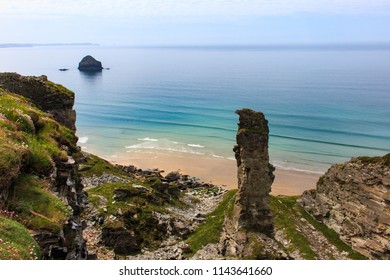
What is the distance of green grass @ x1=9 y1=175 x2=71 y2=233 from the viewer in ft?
50.7

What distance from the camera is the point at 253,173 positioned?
131ft

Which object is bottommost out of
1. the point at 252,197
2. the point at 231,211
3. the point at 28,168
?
the point at 231,211

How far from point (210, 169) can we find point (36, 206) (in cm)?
7363

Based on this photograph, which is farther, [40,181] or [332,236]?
[332,236]

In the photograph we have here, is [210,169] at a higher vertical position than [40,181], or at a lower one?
lower

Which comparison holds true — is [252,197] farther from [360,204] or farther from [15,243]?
[15,243]

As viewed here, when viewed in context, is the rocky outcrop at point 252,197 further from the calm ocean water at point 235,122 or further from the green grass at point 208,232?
the calm ocean water at point 235,122

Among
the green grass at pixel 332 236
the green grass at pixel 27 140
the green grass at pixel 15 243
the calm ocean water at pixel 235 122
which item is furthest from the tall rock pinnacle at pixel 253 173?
the calm ocean water at pixel 235 122

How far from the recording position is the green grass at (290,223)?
4273cm

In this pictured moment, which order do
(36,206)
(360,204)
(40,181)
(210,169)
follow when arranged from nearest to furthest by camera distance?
(36,206)
(40,181)
(360,204)
(210,169)

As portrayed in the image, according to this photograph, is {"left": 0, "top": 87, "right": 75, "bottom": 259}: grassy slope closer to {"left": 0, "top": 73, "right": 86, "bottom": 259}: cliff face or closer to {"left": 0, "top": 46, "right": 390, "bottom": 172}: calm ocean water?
{"left": 0, "top": 73, "right": 86, "bottom": 259}: cliff face

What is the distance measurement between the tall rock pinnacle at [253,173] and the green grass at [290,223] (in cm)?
471

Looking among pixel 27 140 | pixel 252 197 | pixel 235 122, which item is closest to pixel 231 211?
pixel 252 197

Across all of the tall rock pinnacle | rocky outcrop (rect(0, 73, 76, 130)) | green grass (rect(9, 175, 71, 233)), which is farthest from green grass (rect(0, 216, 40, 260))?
rocky outcrop (rect(0, 73, 76, 130))
